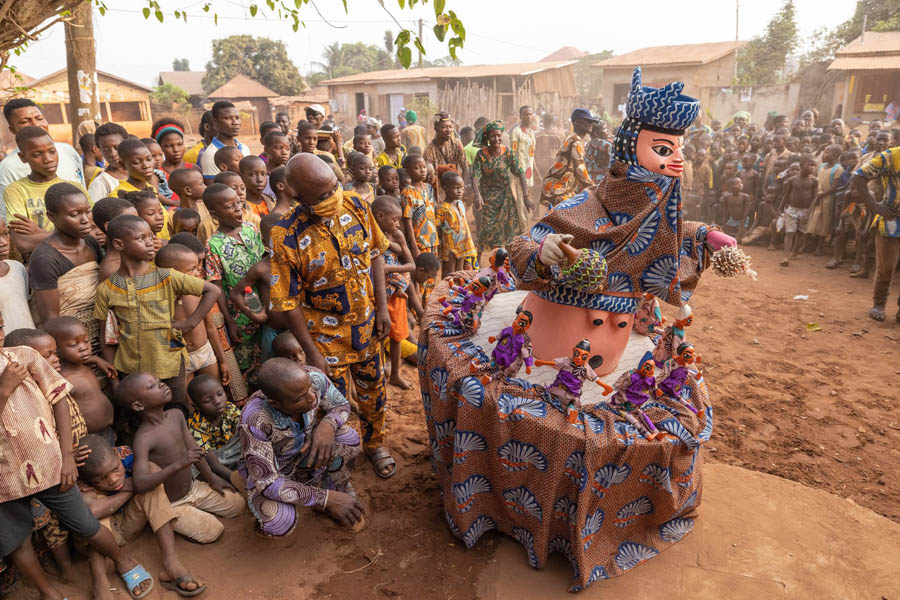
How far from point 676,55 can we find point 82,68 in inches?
849

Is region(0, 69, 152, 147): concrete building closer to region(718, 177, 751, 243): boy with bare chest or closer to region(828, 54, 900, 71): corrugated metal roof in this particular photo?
region(718, 177, 751, 243): boy with bare chest

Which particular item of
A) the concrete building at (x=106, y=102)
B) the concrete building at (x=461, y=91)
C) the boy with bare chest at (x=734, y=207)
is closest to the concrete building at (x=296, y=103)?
the concrete building at (x=461, y=91)

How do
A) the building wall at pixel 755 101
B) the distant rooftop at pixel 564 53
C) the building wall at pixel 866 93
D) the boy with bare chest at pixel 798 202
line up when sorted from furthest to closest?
the distant rooftop at pixel 564 53 < the building wall at pixel 755 101 < the building wall at pixel 866 93 < the boy with bare chest at pixel 798 202

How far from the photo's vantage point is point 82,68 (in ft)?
23.3

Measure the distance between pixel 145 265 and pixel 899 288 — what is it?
8659 millimetres

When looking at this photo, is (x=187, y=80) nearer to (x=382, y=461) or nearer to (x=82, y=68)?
(x=82, y=68)

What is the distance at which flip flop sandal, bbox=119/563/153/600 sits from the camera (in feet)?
8.99

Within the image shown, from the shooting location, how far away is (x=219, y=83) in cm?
3728

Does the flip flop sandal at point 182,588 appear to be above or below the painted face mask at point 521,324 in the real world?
below

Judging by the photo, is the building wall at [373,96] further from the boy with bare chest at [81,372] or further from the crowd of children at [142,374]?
the boy with bare chest at [81,372]

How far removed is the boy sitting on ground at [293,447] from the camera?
2.75 m

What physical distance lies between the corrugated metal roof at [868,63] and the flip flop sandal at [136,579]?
21.1 meters

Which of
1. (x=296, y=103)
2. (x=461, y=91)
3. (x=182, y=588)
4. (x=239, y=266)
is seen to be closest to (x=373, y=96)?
(x=296, y=103)

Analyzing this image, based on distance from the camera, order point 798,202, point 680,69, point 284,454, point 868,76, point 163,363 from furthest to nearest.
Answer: point 680,69 < point 868,76 < point 798,202 < point 163,363 < point 284,454
